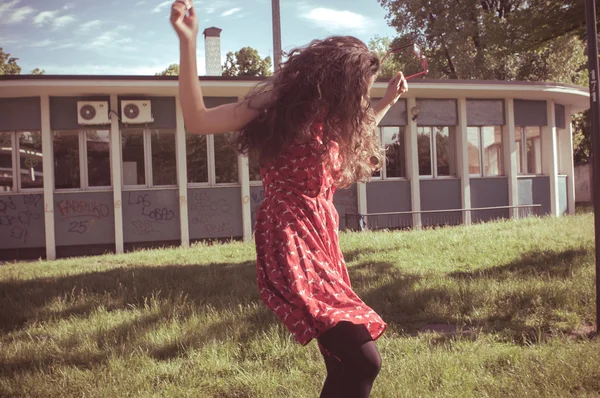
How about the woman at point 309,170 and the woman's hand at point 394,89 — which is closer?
the woman at point 309,170

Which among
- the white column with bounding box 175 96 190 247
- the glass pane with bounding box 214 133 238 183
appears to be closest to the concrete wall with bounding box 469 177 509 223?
the glass pane with bounding box 214 133 238 183

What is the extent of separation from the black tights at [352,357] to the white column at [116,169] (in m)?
13.6

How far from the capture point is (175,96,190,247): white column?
49.4ft

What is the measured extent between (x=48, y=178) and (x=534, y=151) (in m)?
15.3

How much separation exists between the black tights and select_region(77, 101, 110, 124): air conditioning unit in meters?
14.0

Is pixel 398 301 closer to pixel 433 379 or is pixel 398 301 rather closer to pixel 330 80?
pixel 433 379

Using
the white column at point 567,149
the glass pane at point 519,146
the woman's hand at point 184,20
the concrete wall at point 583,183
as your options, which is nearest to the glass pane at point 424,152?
the glass pane at point 519,146

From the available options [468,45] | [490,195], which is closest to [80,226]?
[490,195]

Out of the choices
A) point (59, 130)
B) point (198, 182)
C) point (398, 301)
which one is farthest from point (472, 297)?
point (59, 130)

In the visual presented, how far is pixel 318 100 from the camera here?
2.23m

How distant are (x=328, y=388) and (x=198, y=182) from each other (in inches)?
554

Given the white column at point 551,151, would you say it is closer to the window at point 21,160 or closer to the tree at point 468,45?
the tree at point 468,45

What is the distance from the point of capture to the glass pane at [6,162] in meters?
14.6

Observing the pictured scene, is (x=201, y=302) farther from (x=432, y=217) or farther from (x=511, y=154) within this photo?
(x=511, y=154)
